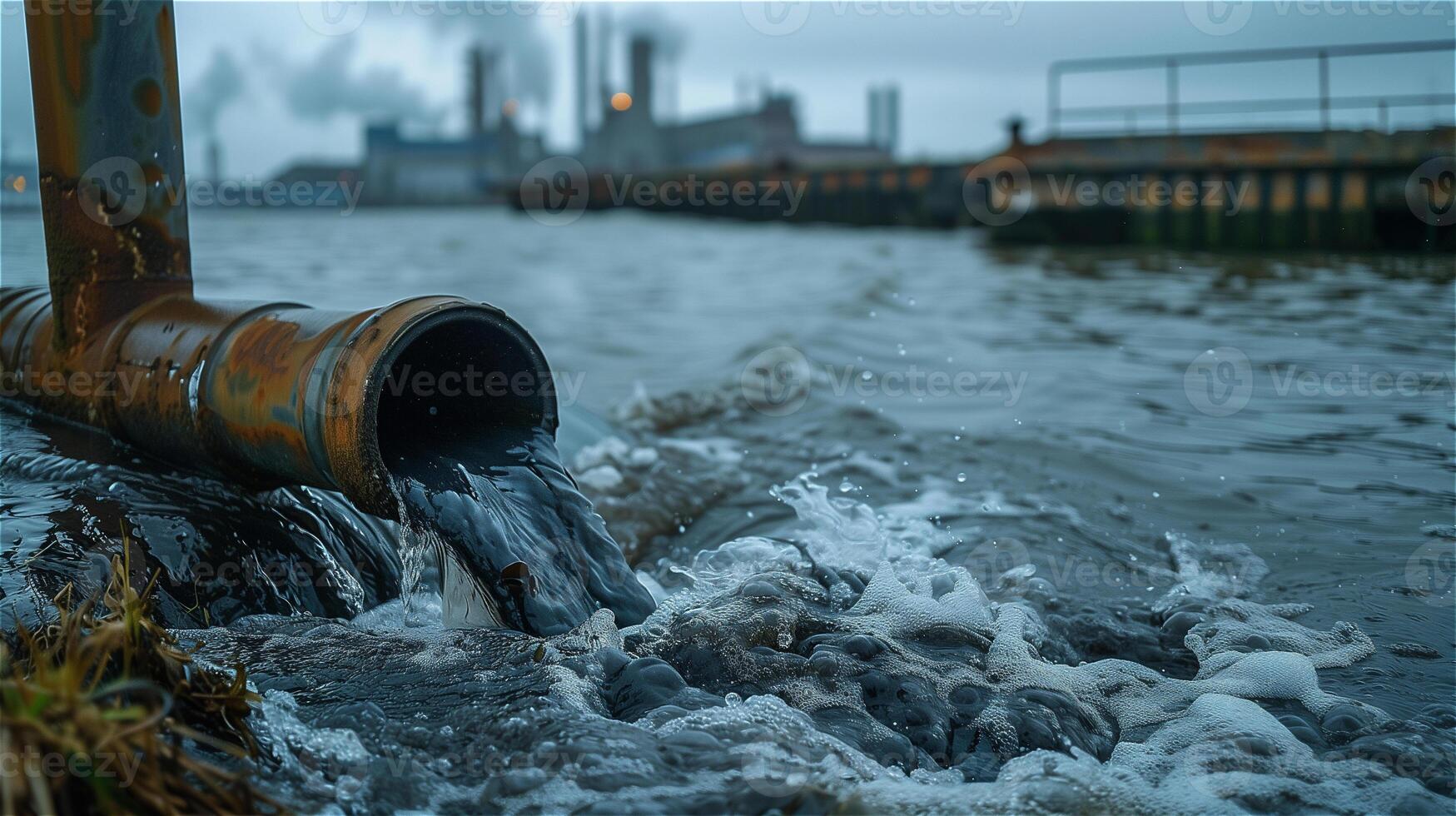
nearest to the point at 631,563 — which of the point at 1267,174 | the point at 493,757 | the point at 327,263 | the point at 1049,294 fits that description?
the point at 493,757

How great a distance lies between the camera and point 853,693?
8.91 feet

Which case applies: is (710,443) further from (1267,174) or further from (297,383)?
(1267,174)

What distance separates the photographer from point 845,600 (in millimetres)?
3438

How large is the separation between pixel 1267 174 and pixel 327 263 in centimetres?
1650
